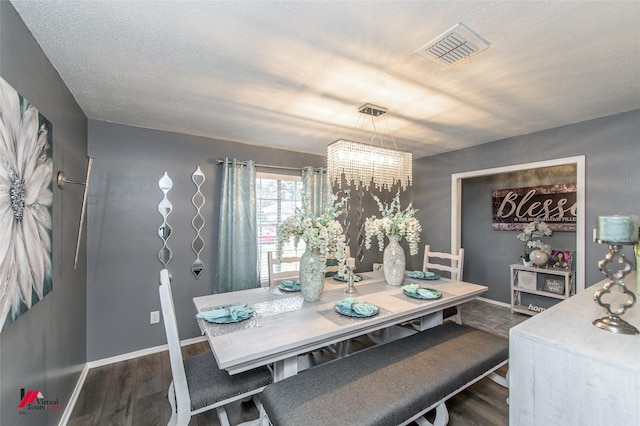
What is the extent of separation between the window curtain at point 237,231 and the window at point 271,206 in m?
0.16

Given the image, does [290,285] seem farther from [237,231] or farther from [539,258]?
[539,258]

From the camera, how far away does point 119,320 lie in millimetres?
2678

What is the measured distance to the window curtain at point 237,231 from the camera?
10.4 feet

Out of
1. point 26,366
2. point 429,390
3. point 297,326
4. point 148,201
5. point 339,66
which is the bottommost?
point 429,390

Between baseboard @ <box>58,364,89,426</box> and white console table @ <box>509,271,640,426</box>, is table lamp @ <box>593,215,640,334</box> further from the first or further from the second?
baseboard @ <box>58,364,89,426</box>

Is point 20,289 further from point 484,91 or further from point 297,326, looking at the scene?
point 484,91

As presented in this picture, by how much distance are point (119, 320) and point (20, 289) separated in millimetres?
1843

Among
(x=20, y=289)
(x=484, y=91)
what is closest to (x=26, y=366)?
(x=20, y=289)

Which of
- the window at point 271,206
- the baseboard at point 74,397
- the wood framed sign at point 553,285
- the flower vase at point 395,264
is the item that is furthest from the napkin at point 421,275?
the baseboard at point 74,397

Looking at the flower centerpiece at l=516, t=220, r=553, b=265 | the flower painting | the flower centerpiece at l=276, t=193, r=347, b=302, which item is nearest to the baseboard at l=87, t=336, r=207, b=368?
the flower painting

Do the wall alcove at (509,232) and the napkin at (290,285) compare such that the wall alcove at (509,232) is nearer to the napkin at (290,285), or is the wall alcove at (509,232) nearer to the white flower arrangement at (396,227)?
the white flower arrangement at (396,227)

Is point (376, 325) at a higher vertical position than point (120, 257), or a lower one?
lower

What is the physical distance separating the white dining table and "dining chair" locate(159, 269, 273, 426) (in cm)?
14

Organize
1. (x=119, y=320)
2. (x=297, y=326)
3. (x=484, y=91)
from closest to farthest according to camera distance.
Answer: (x=297, y=326) → (x=484, y=91) → (x=119, y=320)
